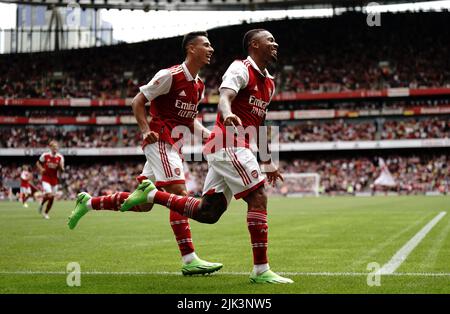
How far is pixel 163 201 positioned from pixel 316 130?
52.7 m

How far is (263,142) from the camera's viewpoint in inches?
275

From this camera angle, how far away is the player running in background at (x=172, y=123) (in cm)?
713

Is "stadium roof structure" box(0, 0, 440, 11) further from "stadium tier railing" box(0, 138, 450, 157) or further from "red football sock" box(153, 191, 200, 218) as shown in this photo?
"red football sock" box(153, 191, 200, 218)

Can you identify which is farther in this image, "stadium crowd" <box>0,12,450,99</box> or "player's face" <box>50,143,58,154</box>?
"stadium crowd" <box>0,12,450,99</box>

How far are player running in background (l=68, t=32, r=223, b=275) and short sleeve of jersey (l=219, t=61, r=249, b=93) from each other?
1015 mm

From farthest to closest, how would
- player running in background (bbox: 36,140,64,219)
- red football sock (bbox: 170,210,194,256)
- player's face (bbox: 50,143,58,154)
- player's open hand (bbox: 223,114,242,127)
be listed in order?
1. player running in background (bbox: 36,140,64,219)
2. player's face (bbox: 50,143,58,154)
3. red football sock (bbox: 170,210,194,256)
4. player's open hand (bbox: 223,114,242,127)

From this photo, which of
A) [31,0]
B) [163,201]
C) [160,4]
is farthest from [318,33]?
[163,201]

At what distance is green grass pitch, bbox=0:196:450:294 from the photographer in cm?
592

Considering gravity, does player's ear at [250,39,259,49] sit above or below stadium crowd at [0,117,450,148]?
below

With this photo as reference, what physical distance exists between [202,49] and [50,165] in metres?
13.6

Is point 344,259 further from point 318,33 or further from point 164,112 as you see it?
point 318,33

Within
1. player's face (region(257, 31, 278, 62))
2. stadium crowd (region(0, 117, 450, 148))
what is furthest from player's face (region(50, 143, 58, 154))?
stadium crowd (region(0, 117, 450, 148))

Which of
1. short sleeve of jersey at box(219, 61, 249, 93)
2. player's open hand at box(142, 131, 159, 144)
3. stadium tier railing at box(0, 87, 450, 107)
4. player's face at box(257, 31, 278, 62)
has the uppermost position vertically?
stadium tier railing at box(0, 87, 450, 107)

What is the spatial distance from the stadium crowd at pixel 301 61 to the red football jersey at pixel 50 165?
38863mm
